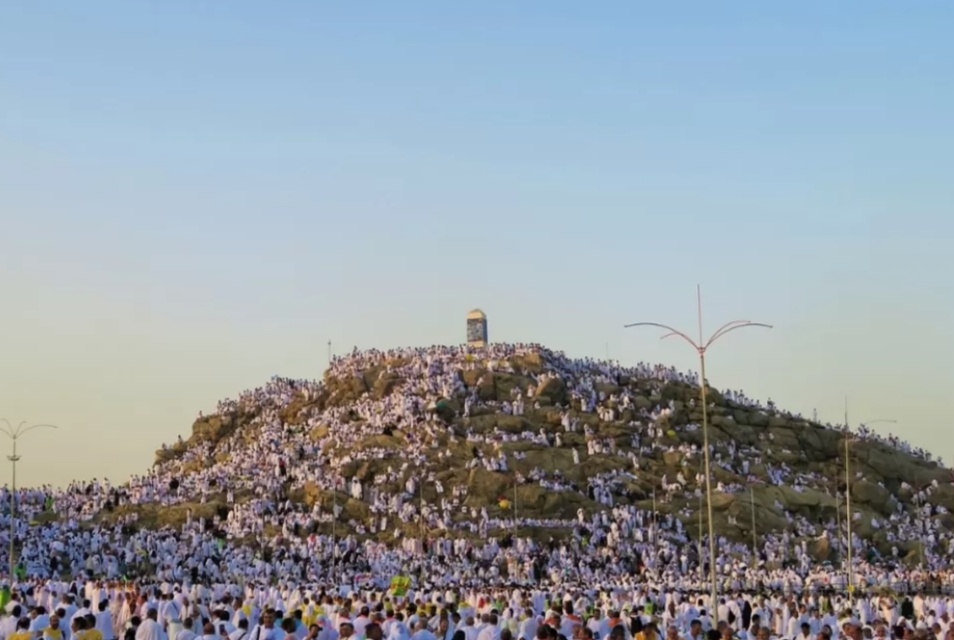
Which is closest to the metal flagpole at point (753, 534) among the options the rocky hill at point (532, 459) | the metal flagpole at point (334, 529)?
the rocky hill at point (532, 459)

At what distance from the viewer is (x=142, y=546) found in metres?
78.0

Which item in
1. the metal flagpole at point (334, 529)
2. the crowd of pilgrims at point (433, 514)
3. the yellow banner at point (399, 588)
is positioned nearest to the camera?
the yellow banner at point (399, 588)

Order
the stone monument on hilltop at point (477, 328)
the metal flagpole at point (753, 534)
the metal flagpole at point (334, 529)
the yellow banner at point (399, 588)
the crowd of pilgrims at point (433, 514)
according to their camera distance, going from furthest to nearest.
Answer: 1. the stone monument on hilltop at point (477, 328)
2. the metal flagpole at point (753, 534)
3. the metal flagpole at point (334, 529)
4. the crowd of pilgrims at point (433, 514)
5. the yellow banner at point (399, 588)

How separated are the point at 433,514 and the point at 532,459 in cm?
1054

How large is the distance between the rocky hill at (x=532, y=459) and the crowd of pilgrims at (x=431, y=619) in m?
38.3

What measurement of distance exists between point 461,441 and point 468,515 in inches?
486

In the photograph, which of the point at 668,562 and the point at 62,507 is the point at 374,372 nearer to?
the point at 62,507

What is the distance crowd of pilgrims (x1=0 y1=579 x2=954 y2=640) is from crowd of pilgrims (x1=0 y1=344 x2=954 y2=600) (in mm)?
18625

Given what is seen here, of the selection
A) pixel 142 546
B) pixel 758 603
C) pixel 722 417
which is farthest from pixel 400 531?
pixel 758 603

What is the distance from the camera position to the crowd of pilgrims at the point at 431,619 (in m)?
22.1

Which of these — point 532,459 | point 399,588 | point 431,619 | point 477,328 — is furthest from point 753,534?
point 431,619

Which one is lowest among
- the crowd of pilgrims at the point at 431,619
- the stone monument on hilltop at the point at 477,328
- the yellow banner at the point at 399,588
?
the crowd of pilgrims at the point at 431,619

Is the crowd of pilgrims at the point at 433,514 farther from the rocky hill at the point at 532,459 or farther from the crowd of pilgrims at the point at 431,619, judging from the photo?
the crowd of pilgrims at the point at 431,619

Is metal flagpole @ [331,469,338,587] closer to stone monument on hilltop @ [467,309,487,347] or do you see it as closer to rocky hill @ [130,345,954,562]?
rocky hill @ [130,345,954,562]
